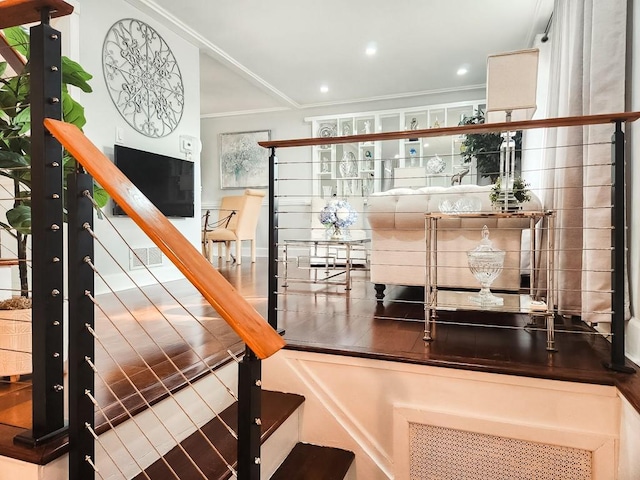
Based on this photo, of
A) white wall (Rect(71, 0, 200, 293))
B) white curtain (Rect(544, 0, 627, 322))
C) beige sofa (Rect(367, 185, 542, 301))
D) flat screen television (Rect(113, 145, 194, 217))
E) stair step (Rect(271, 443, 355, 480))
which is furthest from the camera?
flat screen television (Rect(113, 145, 194, 217))

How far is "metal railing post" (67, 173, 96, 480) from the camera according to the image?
3.65 feet

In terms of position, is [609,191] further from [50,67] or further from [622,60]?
[50,67]

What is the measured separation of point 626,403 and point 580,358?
31cm

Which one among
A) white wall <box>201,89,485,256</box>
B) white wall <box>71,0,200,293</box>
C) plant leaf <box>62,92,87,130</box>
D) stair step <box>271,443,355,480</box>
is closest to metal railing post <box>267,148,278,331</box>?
stair step <box>271,443,355,480</box>

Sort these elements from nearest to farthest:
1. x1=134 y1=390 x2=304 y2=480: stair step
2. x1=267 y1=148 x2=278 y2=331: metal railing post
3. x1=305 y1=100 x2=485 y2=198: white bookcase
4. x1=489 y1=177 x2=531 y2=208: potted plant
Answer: x1=134 y1=390 x2=304 y2=480: stair step < x1=267 y1=148 x2=278 y2=331: metal railing post < x1=489 y1=177 x2=531 y2=208: potted plant < x1=305 y1=100 x2=485 y2=198: white bookcase

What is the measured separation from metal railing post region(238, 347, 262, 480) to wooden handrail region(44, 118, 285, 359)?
0.05 m

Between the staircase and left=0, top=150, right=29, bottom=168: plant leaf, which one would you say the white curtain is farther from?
left=0, top=150, right=29, bottom=168: plant leaf

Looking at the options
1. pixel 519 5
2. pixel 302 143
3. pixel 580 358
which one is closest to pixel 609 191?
pixel 580 358

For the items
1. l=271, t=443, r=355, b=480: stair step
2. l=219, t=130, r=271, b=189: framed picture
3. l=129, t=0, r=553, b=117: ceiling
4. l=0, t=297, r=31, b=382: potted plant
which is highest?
→ l=129, t=0, r=553, b=117: ceiling

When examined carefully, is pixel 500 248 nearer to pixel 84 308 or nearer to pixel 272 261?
pixel 272 261

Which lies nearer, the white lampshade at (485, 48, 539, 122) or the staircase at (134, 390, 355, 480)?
the staircase at (134, 390, 355, 480)

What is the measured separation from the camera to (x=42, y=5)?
3.69 ft

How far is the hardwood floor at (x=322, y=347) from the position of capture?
4.60 ft

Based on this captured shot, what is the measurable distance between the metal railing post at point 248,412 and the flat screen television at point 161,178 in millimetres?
3415
